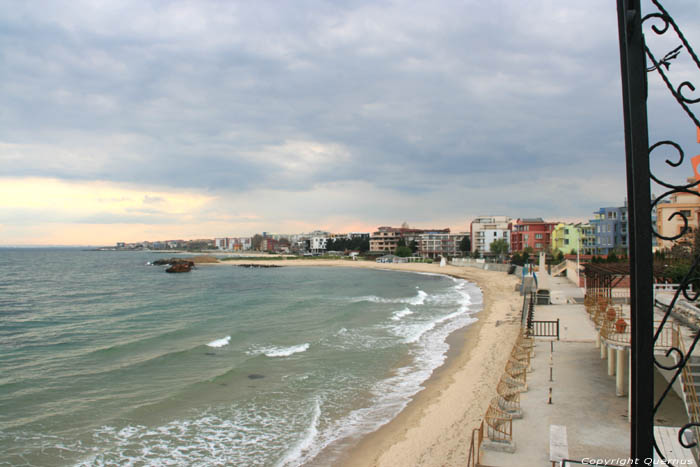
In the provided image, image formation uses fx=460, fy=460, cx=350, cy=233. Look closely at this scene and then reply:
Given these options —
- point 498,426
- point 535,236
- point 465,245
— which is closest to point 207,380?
point 498,426

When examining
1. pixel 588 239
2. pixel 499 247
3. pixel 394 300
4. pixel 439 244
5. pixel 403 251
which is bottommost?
pixel 394 300

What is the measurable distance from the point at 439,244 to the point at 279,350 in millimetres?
139450

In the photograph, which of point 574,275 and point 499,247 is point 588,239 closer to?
point 499,247

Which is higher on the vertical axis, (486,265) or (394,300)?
(486,265)

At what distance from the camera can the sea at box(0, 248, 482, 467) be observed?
1346 centimetres

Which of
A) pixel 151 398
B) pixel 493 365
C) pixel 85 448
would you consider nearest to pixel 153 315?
pixel 151 398

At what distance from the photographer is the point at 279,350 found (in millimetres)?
24750

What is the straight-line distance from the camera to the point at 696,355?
1046cm

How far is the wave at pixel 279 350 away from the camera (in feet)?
78.0

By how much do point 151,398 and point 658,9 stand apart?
1914 cm

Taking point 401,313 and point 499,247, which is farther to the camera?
point 499,247

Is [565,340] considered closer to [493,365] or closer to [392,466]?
[493,365]

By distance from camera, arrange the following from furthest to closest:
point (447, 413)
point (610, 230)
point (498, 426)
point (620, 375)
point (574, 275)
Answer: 1. point (610, 230)
2. point (574, 275)
3. point (447, 413)
4. point (620, 375)
5. point (498, 426)

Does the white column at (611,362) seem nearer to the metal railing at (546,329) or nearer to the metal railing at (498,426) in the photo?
the metal railing at (498,426)
